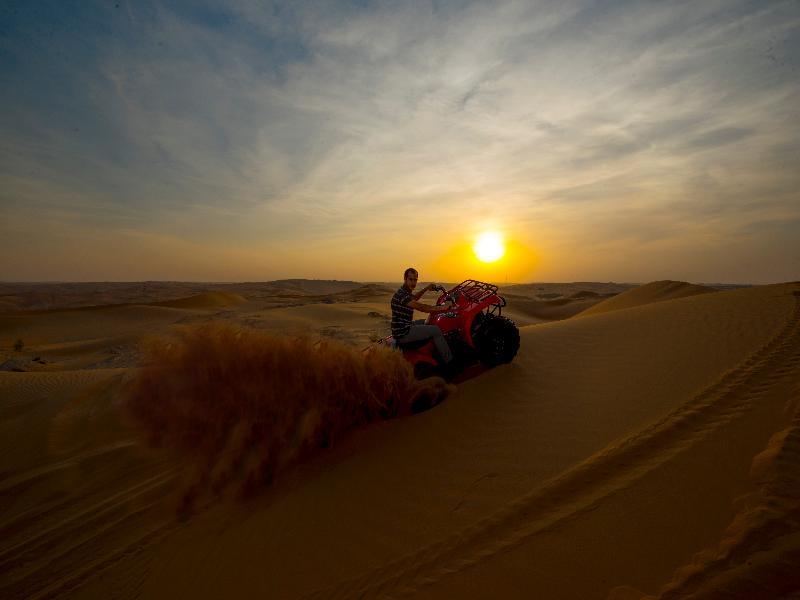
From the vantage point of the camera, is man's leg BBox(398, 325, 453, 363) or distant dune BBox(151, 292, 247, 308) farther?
distant dune BBox(151, 292, 247, 308)

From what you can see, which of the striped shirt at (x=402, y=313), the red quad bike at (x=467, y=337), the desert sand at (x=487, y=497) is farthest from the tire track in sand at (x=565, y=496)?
the striped shirt at (x=402, y=313)

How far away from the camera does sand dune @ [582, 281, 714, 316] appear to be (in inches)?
788

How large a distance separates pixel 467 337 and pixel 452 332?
236 millimetres

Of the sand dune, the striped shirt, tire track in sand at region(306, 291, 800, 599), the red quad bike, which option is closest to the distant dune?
the sand dune

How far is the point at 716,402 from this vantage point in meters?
4.18

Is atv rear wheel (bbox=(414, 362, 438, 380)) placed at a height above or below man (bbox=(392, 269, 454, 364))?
below

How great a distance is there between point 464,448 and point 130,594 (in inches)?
127

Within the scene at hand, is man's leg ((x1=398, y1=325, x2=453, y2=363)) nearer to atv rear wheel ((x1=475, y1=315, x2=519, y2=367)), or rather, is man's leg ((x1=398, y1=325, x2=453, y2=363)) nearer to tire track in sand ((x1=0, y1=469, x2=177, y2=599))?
atv rear wheel ((x1=475, y1=315, x2=519, y2=367))

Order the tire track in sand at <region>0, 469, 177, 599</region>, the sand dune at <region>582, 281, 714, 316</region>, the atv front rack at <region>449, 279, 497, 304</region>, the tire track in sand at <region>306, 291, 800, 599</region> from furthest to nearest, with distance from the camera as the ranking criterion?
the sand dune at <region>582, 281, 714, 316</region>, the atv front rack at <region>449, 279, 497, 304</region>, the tire track in sand at <region>0, 469, 177, 599</region>, the tire track in sand at <region>306, 291, 800, 599</region>

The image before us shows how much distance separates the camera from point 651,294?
20.8 meters

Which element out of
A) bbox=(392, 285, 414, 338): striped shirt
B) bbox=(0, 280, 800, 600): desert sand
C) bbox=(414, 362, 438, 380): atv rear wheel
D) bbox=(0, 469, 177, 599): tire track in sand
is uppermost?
bbox=(392, 285, 414, 338): striped shirt

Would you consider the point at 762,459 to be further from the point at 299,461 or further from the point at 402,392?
the point at 299,461

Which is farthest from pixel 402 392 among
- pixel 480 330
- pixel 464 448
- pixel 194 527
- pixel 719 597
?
pixel 719 597

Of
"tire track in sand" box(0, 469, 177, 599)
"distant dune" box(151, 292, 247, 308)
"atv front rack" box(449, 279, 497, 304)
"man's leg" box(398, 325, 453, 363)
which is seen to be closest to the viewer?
"tire track in sand" box(0, 469, 177, 599)
